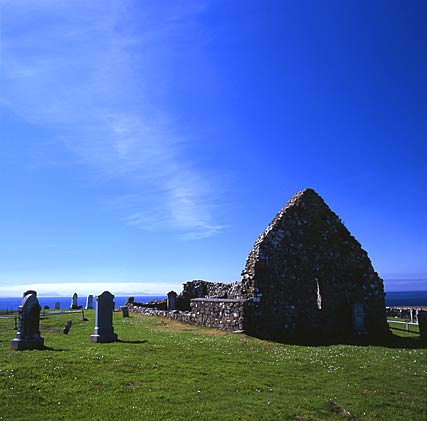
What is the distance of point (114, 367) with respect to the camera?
38.7 ft

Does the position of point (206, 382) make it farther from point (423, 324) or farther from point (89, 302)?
point (89, 302)

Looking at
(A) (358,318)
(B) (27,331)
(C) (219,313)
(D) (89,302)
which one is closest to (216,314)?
(C) (219,313)

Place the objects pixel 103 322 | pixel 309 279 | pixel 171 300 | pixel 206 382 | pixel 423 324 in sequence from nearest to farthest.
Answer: pixel 206 382 → pixel 103 322 → pixel 423 324 → pixel 309 279 → pixel 171 300

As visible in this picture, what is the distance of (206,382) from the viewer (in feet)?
35.8

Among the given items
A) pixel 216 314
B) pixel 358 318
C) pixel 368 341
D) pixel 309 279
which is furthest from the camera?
pixel 309 279

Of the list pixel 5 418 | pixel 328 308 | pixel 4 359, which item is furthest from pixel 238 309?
pixel 5 418

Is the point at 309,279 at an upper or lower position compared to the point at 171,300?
upper

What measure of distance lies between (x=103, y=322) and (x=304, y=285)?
12028mm

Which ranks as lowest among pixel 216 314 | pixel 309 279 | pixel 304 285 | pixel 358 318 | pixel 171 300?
pixel 358 318

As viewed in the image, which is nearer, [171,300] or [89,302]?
[171,300]

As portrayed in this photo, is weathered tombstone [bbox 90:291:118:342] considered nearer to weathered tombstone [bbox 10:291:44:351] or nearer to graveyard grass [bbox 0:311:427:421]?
graveyard grass [bbox 0:311:427:421]

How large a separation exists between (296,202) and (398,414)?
647 inches

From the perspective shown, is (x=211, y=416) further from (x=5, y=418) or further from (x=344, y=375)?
(x=344, y=375)

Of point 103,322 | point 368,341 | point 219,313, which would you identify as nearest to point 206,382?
point 103,322
